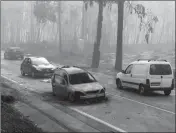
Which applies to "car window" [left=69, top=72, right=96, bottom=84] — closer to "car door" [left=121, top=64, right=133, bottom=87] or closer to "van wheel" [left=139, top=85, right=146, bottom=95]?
"van wheel" [left=139, top=85, right=146, bottom=95]

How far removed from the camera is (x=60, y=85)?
50.0ft

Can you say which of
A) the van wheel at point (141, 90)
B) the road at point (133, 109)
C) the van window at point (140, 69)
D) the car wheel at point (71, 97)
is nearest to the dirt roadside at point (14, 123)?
the road at point (133, 109)

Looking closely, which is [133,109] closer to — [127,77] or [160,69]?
[160,69]

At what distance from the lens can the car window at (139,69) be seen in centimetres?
1590

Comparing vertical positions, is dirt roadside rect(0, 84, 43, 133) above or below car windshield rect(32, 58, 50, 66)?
below

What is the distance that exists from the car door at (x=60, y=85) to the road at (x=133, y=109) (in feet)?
1.27

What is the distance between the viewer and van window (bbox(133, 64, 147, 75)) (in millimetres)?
15903

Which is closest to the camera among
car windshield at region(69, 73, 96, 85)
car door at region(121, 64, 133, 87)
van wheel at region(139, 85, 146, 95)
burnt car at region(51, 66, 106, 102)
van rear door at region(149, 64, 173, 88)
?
burnt car at region(51, 66, 106, 102)

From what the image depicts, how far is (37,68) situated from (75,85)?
10.5 meters

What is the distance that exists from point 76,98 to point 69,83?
987 mm

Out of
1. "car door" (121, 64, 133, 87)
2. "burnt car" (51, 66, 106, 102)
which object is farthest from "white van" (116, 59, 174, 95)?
"burnt car" (51, 66, 106, 102)

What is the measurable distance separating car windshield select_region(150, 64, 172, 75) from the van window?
387 mm

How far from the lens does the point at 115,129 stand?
9.48m

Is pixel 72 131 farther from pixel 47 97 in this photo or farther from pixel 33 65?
pixel 33 65
